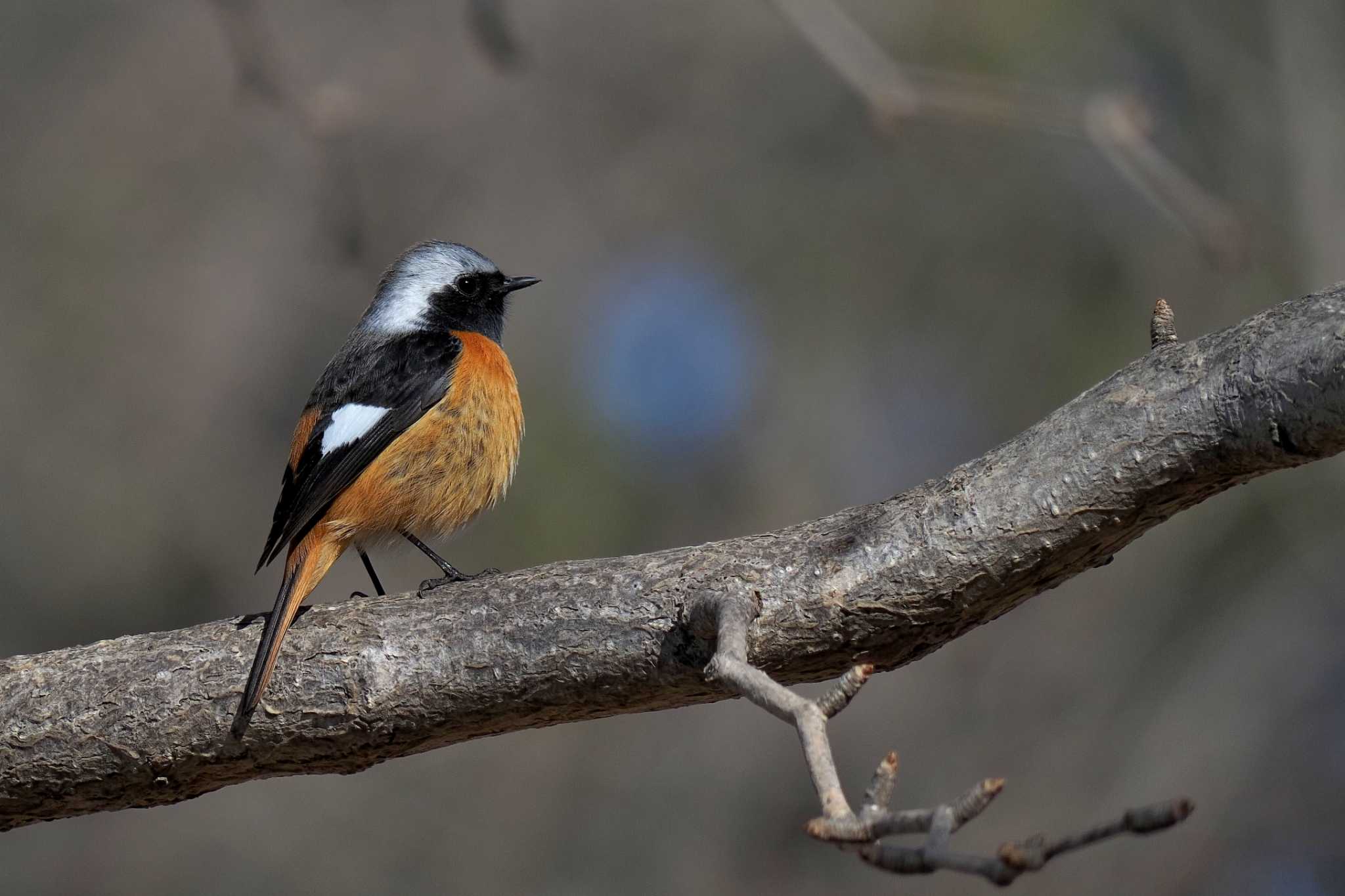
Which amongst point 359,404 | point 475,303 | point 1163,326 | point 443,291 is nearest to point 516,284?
point 475,303

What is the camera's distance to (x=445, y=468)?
4.81 metres

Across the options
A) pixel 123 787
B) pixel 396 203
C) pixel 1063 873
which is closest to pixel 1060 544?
pixel 123 787

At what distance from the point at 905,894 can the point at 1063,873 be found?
1079 millimetres

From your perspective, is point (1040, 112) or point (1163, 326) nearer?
point (1163, 326)

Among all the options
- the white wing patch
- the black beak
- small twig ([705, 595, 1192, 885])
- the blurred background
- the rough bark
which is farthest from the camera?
the blurred background

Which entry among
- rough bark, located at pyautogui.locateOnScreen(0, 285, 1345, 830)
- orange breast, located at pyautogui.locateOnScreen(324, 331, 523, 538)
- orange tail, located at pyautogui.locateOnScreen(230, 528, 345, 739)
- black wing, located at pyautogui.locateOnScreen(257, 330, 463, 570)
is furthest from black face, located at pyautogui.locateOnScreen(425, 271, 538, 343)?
rough bark, located at pyautogui.locateOnScreen(0, 285, 1345, 830)

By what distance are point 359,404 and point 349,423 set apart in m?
0.09

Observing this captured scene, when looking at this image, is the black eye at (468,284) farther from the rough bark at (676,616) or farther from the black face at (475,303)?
the rough bark at (676,616)

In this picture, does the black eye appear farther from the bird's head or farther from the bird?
the bird

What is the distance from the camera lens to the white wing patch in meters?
4.67

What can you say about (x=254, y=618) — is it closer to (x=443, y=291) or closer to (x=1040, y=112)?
(x=443, y=291)

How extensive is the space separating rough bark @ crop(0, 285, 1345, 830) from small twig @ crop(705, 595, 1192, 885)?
671 millimetres

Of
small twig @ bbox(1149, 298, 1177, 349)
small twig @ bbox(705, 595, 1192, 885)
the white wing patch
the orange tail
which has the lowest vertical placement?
small twig @ bbox(705, 595, 1192, 885)

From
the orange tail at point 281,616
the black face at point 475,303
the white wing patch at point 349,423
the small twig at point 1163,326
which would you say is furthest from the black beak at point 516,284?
the small twig at point 1163,326
